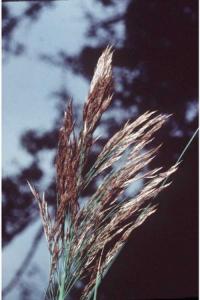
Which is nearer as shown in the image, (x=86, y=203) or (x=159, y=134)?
(x=86, y=203)

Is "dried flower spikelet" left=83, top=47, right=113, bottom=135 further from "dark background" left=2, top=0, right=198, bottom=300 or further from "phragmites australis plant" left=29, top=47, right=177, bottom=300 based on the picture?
"dark background" left=2, top=0, right=198, bottom=300

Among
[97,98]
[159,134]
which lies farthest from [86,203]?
[159,134]

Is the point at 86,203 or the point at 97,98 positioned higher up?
the point at 97,98

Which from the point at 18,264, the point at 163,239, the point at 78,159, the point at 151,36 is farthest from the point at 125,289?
the point at 151,36

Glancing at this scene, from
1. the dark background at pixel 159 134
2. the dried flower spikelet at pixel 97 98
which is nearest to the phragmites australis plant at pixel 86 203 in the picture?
the dried flower spikelet at pixel 97 98

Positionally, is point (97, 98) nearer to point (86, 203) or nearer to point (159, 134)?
point (86, 203)

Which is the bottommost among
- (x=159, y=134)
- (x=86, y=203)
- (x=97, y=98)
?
(x=86, y=203)

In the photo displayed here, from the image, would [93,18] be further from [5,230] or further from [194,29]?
[5,230]

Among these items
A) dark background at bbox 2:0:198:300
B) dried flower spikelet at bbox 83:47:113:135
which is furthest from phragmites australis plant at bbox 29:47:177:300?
dark background at bbox 2:0:198:300
